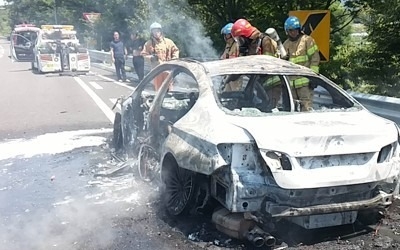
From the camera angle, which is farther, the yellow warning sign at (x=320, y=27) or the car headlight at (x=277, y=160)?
the yellow warning sign at (x=320, y=27)

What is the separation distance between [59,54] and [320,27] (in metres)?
17.9

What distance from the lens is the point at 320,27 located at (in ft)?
27.6

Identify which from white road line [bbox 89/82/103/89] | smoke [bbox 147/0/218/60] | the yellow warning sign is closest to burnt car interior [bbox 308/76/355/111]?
the yellow warning sign

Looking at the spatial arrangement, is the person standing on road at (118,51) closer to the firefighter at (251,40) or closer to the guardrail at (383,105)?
the firefighter at (251,40)

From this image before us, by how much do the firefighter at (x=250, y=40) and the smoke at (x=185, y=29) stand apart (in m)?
7.16

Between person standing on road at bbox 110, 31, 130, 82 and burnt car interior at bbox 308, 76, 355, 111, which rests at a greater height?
burnt car interior at bbox 308, 76, 355, 111

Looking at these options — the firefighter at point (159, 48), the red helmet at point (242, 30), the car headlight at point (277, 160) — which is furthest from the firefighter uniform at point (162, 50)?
the car headlight at point (277, 160)

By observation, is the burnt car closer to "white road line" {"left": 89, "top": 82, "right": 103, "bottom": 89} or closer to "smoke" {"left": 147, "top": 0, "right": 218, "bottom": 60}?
"smoke" {"left": 147, "top": 0, "right": 218, "bottom": 60}

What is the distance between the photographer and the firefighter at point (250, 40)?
286 inches

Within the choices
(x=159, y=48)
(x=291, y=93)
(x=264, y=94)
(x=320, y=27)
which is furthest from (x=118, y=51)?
(x=291, y=93)

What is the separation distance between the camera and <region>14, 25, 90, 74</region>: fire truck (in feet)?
79.3

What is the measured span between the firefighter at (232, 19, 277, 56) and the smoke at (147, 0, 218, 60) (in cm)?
716

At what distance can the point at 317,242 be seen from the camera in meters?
4.45

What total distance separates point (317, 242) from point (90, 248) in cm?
183
